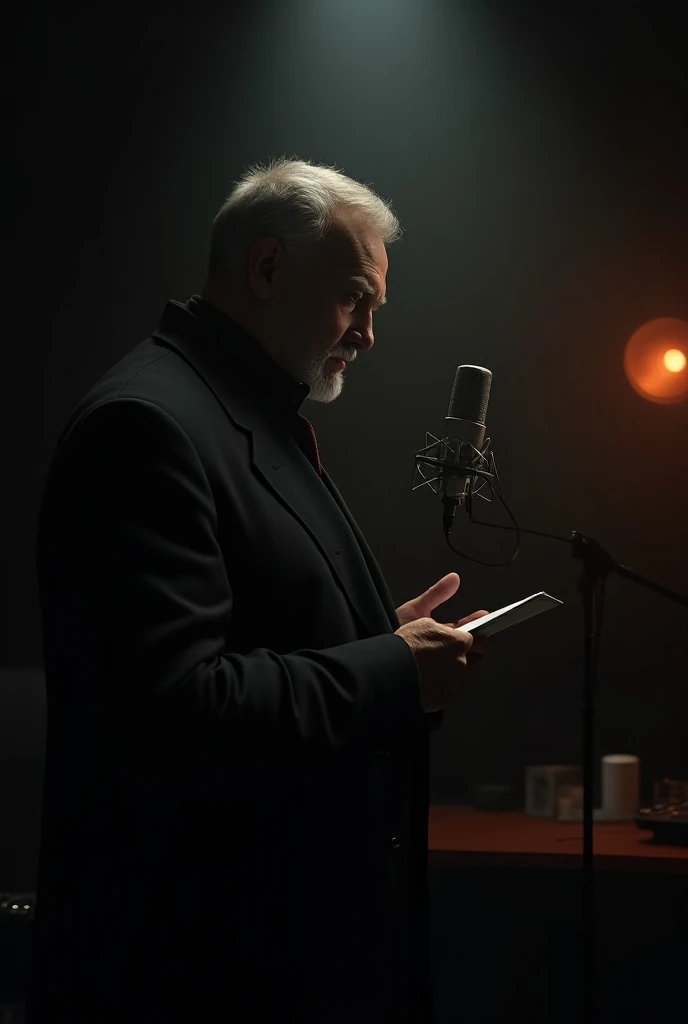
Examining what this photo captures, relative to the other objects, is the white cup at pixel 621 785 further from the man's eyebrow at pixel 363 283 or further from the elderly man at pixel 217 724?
the man's eyebrow at pixel 363 283

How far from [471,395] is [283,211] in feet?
1.89

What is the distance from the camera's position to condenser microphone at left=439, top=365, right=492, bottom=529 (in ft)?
6.14

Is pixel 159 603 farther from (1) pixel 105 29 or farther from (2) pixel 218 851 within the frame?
(1) pixel 105 29

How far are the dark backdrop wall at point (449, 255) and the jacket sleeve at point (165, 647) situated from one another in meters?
2.03

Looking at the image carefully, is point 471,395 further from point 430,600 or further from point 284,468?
point 284,468

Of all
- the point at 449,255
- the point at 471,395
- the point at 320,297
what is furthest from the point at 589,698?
the point at 449,255

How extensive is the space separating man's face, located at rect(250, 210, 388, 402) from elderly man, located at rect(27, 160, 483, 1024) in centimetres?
10

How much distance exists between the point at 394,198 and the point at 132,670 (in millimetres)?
2405

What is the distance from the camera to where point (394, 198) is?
3.15m

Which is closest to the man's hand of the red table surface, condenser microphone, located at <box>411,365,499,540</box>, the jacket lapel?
condenser microphone, located at <box>411,365,499,540</box>

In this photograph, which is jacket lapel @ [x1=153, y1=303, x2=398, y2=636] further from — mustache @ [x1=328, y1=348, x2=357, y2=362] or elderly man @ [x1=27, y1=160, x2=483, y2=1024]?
mustache @ [x1=328, y1=348, x2=357, y2=362]

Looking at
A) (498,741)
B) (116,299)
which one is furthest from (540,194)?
(498,741)

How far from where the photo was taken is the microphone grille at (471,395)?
6.31ft

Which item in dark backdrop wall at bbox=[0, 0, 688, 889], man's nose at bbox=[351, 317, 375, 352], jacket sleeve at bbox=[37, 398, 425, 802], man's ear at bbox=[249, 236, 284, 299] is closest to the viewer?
jacket sleeve at bbox=[37, 398, 425, 802]
